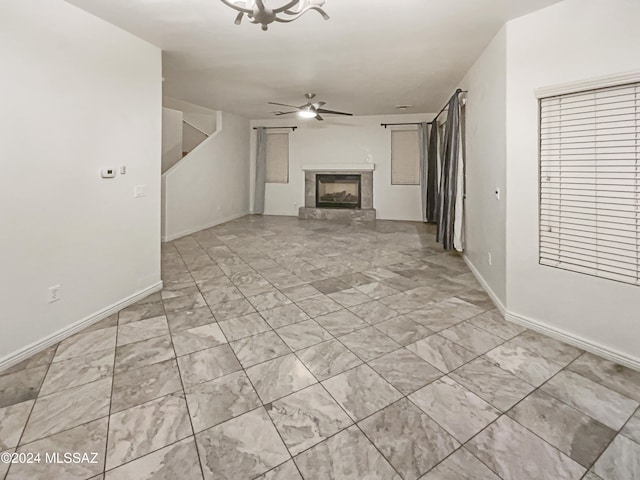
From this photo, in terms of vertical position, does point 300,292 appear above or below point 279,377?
above

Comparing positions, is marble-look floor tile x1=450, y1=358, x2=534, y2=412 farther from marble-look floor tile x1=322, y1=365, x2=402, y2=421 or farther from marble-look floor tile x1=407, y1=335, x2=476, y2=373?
marble-look floor tile x1=322, y1=365, x2=402, y2=421

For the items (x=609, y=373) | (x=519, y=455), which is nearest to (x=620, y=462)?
(x=519, y=455)

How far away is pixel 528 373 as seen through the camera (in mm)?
1931

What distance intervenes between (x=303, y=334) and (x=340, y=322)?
0.37m

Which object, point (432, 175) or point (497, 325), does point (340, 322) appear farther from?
point (432, 175)

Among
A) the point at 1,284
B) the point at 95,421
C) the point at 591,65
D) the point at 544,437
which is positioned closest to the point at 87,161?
the point at 1,284

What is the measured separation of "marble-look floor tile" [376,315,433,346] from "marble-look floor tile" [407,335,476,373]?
6cm

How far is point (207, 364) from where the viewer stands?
2.02 meters

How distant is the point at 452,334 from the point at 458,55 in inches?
122

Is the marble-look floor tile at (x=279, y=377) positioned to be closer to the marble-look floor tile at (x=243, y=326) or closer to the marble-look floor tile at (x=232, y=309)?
the marble-look floor tile at (x=243, y=326)

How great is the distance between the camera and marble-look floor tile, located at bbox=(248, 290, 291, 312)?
2912 mm

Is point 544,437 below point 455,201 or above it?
below

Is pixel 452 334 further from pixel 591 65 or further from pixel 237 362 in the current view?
pixel 591 65

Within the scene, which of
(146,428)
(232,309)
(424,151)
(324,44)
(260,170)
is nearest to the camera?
(146,428)
